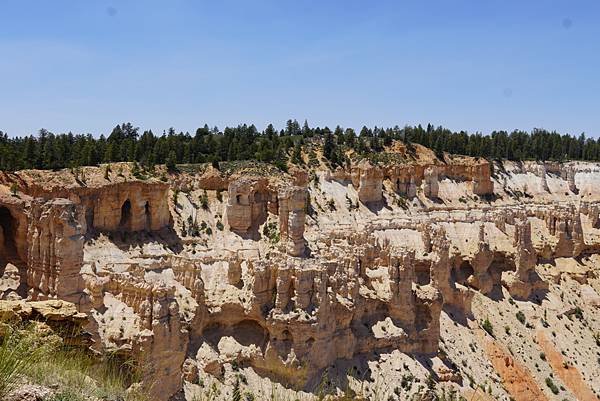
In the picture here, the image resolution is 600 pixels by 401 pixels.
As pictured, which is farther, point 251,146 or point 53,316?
point 251,146

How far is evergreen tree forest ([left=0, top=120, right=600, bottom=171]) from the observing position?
5791 centimetres

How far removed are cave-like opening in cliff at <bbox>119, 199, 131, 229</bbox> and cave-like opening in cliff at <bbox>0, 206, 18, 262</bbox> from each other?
1982 cm

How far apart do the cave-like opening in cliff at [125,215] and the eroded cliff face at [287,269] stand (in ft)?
0.63

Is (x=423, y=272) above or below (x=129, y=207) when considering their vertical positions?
below

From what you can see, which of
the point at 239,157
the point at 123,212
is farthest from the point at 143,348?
the point at 239,157

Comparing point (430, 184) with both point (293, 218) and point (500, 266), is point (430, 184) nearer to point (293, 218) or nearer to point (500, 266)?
point (500, 266)

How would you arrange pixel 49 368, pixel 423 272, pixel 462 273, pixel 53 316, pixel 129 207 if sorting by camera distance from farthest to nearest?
pixel 462 273 < pixel 129 207 < pixel 423 272 < pixel 53 316 < pixel 49 368

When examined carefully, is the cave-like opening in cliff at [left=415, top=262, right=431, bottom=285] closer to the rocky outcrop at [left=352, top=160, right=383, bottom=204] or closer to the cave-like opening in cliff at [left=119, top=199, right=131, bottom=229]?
the cave-like opening in cliff at [left=119, top=199, right=131, bottom=229]

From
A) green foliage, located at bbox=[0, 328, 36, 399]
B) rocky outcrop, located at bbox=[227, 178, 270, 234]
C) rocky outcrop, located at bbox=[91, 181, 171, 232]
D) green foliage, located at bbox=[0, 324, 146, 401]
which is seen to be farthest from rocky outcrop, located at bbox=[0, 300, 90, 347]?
rocky outcrop, located at bbox=[227, 178, 270, 234]

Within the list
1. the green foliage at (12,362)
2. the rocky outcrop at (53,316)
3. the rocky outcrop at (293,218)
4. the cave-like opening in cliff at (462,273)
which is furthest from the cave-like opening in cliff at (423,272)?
the green foliage at (12,362)

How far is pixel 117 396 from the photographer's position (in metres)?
12.5

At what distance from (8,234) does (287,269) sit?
1476 centimetres

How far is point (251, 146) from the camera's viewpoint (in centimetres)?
7925

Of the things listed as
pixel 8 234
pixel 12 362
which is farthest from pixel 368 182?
pixel 12 362
